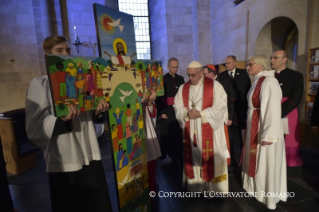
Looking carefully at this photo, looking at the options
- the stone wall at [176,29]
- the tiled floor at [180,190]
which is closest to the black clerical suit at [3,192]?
the tiled floor at [180,190]

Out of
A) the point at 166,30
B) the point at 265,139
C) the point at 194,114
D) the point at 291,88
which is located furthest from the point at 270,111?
the point at 166,30

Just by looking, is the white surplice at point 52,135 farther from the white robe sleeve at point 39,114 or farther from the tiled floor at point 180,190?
the tiled floor at point 180,190

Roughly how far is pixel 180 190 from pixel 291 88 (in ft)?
7.72

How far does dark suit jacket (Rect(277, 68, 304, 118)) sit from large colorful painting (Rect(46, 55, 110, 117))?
2662mm

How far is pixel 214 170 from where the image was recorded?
8.34 ft

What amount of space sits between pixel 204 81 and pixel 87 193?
1.91 metres

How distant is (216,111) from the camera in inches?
94.7

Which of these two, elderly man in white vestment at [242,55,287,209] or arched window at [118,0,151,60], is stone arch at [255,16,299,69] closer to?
elderly man in white vestment at [242,55,287,209]

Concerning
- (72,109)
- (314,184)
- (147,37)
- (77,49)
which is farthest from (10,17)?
(314,184)

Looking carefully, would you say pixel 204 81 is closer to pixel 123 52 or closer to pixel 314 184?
pixel 123 52

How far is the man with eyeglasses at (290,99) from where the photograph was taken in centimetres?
279

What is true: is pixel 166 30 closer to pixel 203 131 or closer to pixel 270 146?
pixel 203 131

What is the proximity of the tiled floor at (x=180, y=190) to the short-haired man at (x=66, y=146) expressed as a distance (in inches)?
44.2

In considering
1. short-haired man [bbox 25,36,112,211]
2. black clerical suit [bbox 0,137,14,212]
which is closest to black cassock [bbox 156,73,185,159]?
short-haired man [bbox 25,36,112,211]
